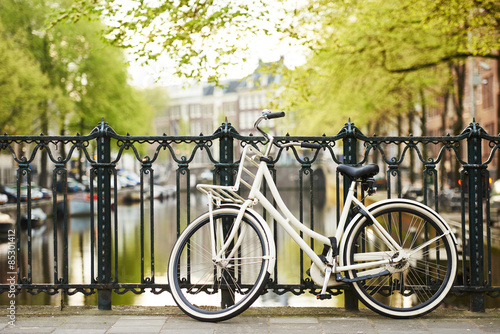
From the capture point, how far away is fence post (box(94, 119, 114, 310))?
15.7 ft

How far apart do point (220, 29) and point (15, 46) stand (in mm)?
20949

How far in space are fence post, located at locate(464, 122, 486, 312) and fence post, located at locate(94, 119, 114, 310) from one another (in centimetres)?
278

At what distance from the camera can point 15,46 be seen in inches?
1118

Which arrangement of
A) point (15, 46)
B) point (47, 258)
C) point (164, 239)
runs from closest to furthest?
point (47, 258) < point (164, 239) < point (15, 46)

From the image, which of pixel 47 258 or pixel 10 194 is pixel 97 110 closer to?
pixel 10 194

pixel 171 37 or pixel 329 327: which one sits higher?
pixel 171 37

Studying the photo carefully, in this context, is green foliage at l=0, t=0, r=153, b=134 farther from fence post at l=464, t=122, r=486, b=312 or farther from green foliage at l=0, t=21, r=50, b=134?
fence post at l=464, t=122, r=486, b=312

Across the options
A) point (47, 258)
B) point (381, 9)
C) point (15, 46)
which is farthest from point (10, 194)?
point (381, 9)

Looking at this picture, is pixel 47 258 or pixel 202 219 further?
pixel 47 258

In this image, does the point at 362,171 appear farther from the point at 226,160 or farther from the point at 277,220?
the point at 226,160

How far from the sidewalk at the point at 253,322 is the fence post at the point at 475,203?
1.06 feet

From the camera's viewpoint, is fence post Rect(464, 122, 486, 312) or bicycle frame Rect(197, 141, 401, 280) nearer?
bicycle frame Rect(197, 141, 401, 280)

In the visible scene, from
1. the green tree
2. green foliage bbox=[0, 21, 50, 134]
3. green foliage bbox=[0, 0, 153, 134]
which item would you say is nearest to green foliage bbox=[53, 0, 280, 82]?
green foliage bbox=[0, 21, 50, 134]

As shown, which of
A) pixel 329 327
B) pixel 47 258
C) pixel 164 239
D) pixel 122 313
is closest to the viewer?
pixel 329 327
